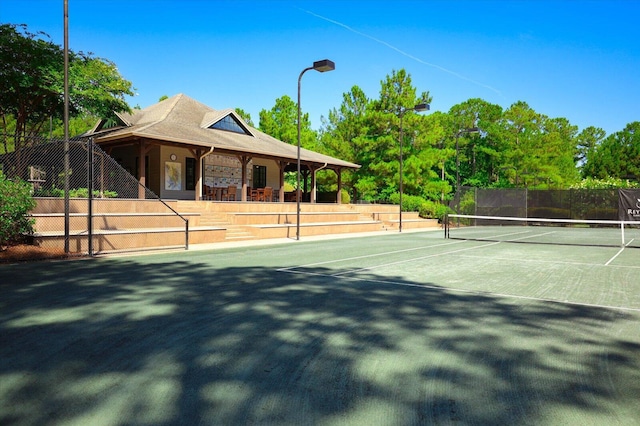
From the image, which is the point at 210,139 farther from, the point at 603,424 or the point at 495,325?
the point at 603,424

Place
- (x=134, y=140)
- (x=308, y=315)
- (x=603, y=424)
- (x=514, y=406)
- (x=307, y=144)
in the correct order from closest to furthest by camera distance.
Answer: (x=603, y=424)
(x=514, y=406)
(x=308, y=315)
(x=134, y=140)
(x=307, y=144)

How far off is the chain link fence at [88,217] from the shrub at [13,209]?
12.0 inches

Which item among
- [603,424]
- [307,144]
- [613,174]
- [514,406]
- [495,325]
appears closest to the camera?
[603,424]

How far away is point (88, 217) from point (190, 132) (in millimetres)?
12744

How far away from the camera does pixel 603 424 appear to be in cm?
298

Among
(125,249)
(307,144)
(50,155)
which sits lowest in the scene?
(125,249)

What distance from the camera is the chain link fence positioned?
12.4m

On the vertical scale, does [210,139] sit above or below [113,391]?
above

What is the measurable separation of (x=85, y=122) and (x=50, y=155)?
25292 mm

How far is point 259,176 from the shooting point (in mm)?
31156

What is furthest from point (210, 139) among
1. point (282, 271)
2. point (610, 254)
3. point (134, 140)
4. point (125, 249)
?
point (610, 254)

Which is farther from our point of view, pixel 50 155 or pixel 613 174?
pixel 613 174

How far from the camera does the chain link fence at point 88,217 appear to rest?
487 inches

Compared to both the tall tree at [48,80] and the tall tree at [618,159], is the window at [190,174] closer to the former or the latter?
the tall tree at [48,80]
